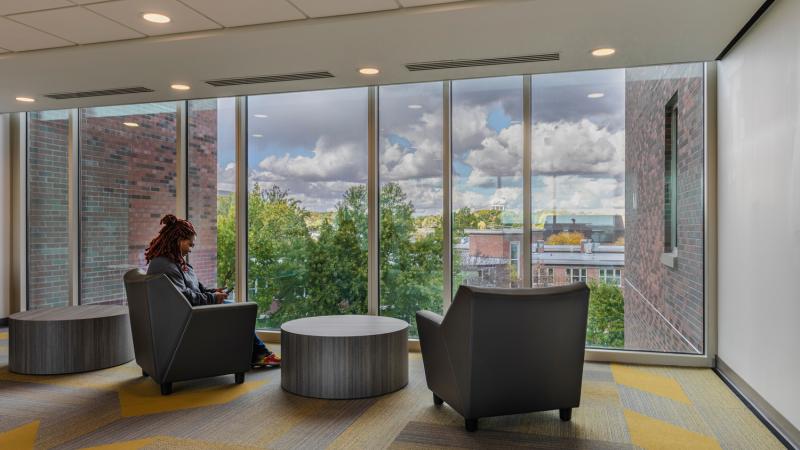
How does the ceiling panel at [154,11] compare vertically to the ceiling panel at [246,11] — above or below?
below

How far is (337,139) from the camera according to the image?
5.68 m

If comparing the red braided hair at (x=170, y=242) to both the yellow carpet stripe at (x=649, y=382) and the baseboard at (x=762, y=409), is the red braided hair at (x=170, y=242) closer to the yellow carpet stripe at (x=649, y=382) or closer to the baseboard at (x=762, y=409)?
the yellow carpet stripe at (x=649, y=382)

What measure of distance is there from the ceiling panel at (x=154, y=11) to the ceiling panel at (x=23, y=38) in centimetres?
68

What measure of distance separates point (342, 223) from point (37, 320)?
2.64m

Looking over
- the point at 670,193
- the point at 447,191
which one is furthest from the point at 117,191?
the point at 670,193

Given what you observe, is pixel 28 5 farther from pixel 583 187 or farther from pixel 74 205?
pixel 583 187

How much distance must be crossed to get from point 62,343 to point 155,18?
8.61 feet

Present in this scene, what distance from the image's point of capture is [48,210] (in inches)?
264

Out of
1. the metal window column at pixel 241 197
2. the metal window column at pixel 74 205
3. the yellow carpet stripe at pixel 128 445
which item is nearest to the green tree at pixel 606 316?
the metal window column at pixel 241 197

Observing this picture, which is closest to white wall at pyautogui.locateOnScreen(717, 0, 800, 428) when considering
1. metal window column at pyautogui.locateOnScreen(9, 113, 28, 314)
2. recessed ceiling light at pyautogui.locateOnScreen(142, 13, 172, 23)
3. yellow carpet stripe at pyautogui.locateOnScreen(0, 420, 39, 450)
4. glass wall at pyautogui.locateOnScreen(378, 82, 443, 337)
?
glass wall at pyautogui.locateOnScreen(378, 82, 443, 337)

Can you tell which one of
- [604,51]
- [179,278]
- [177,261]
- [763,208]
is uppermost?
[604,51]

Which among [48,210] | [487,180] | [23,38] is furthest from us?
[48,210]

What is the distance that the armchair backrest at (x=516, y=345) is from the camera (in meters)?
3.09

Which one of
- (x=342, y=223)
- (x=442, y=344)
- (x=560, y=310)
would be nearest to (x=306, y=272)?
(x=342, y=223)
